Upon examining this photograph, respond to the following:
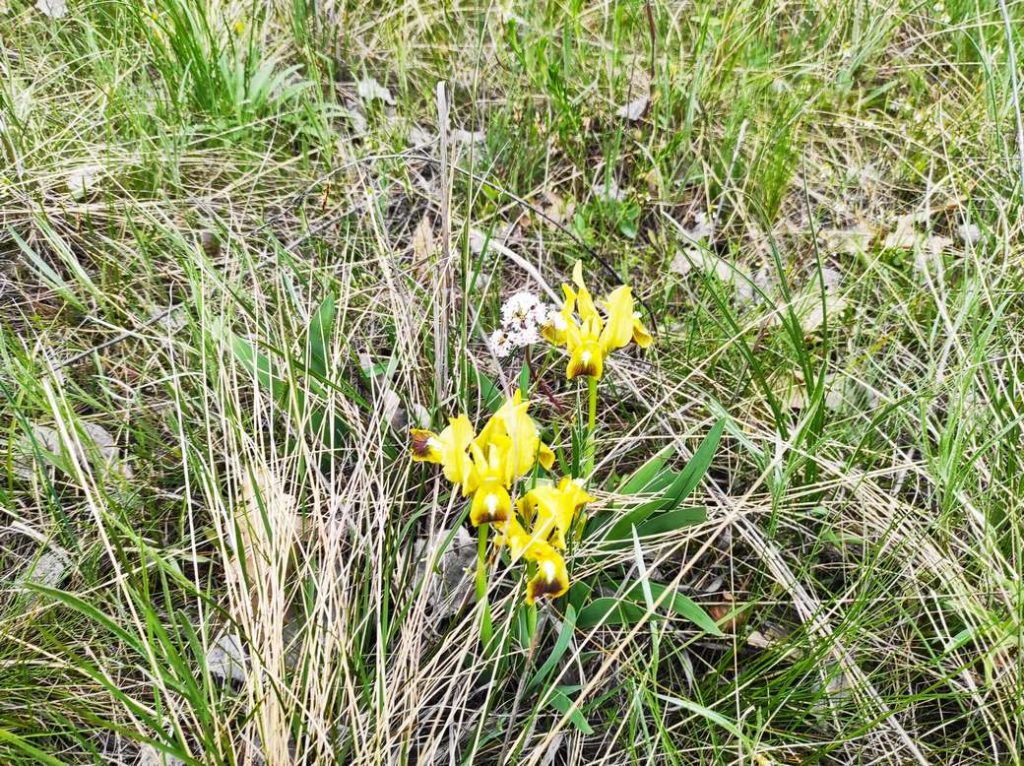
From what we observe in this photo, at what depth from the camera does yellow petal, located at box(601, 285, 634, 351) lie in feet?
4.35

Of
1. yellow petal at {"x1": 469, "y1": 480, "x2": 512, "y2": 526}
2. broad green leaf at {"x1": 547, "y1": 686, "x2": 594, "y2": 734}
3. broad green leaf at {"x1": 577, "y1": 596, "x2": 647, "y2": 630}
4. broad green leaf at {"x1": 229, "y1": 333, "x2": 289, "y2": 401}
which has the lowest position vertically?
broad green leaf at {"x1": 547, "y1": 686, "x2": 594, "y2": 734}

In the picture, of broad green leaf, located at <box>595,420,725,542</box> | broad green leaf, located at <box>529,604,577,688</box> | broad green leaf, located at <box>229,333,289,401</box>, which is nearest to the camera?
broad green leaf, located at <box>529,604,577,688</box>

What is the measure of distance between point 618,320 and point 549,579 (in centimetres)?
44

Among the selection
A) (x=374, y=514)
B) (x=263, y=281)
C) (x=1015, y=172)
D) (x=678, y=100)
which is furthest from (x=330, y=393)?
(x=1015, y=172)

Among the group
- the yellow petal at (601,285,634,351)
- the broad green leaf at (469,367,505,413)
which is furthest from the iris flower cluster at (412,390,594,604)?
the broad green leaf at (469,367,505,413)

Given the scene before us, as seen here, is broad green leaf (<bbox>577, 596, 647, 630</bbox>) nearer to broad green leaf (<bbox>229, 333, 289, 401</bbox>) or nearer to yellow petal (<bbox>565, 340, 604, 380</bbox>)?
yellow petal (<bbox>565, 340, 604, 380</bbox>)

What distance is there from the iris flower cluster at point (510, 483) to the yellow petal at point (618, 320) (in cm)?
25

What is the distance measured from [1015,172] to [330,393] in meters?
1.77

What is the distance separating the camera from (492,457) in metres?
1.15

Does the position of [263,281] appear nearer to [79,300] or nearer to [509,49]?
[79,300]

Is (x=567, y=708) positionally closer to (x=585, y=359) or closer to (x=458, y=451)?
(x=458, y=451)

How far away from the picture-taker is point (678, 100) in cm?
229

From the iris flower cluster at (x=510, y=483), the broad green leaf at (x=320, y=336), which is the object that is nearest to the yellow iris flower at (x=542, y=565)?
the iris flower cluster at (x=510, y=483)

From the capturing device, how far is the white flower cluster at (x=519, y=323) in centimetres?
156
